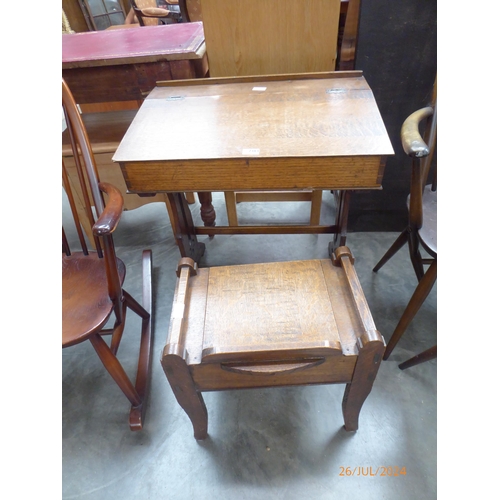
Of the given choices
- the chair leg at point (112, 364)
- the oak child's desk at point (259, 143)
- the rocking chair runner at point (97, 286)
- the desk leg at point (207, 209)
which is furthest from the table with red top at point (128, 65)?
the chair leg at point (112, 364)

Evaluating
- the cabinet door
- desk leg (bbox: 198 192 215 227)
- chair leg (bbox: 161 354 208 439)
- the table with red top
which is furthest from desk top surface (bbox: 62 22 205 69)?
the cabinet door

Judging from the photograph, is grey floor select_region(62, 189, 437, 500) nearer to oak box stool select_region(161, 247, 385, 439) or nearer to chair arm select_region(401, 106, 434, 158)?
oak box stool select_region(161, 247, 385, 439)

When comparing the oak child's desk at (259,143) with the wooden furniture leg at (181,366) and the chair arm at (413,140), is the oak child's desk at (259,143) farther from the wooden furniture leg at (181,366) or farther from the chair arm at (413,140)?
the wooden furniture leg at (181,366)

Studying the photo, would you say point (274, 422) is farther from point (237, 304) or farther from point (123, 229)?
point (123, 229)

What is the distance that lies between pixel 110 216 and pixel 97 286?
33 cm

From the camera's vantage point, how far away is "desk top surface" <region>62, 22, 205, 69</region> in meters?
1.38

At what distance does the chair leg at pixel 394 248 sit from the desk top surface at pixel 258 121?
56 cm

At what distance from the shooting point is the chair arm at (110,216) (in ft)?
2.74

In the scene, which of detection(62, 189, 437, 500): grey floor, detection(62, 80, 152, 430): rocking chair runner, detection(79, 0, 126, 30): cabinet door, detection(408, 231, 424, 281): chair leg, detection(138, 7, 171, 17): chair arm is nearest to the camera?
detection(62, 80, 152, 430): rocking chair runner

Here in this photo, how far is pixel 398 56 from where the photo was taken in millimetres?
1336

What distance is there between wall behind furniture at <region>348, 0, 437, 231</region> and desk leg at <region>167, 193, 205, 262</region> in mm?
956

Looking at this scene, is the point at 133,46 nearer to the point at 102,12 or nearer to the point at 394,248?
the point at 394,248

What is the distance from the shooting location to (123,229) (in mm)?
2137

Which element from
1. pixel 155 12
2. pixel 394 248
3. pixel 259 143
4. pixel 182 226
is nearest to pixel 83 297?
pixel 182 226
